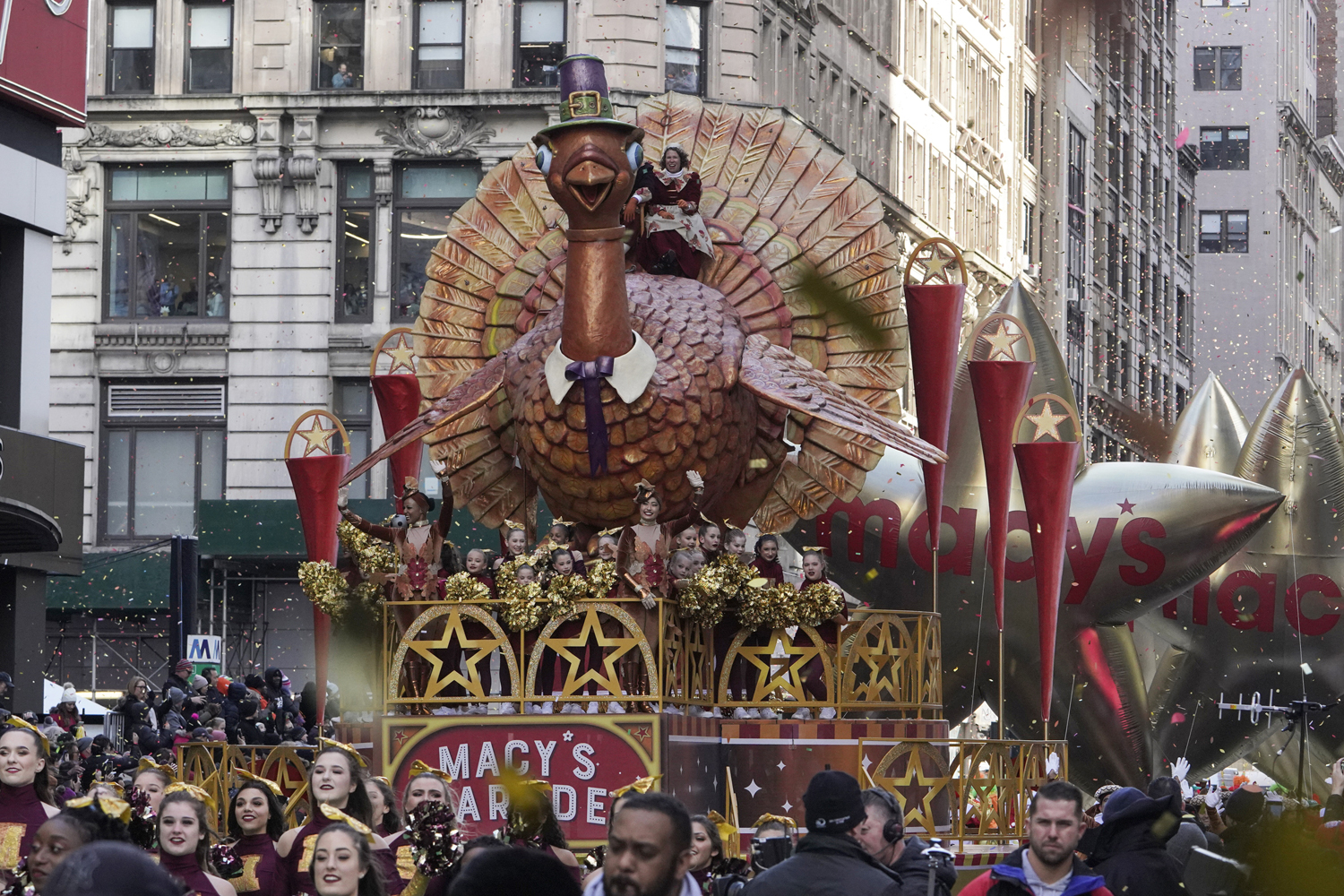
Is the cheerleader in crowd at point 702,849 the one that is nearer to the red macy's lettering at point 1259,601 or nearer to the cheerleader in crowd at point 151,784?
the cheerleader in crowd at point 151,784

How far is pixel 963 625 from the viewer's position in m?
20.8

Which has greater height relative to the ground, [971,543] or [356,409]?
[356,409]

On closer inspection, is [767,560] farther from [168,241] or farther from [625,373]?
[168,241]

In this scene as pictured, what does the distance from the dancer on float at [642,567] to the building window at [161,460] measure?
68.4 ft

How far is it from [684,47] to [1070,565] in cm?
1574

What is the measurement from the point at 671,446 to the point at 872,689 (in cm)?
228

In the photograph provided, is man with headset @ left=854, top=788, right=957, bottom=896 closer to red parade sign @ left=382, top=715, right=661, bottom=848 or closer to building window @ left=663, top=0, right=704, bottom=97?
red parade sign @ left=382, top=715, right=661, bottom=848

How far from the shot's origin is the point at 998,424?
16.0m

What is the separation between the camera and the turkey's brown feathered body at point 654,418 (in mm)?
14211

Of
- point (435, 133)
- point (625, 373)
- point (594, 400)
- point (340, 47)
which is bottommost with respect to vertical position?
point (594, 400)

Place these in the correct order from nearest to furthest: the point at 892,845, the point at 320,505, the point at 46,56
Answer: the point at 892,845 < the point at 320,505 < the point at 46,56

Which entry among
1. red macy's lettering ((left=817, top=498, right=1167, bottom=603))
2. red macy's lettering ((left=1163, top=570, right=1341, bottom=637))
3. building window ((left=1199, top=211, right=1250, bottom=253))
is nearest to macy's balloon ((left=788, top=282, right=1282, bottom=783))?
red macy's lettering ((left=817, top=498, right=1167, bottom=603))

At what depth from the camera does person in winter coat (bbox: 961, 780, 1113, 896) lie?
6852 millimetres

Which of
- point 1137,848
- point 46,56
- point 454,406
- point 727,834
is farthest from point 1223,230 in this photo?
point 1137,848
